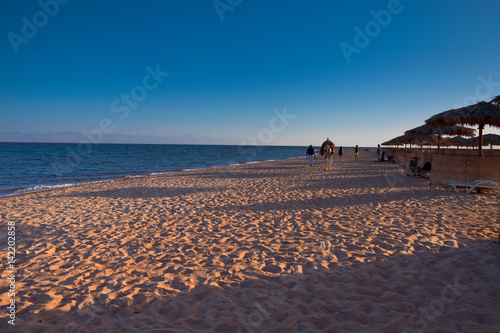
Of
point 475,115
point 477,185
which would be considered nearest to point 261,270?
point 477,185

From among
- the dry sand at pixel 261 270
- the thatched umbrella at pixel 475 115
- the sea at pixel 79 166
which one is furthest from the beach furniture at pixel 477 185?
the sea at pixel 79 166

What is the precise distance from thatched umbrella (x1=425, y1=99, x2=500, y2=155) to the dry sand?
3.92 meters

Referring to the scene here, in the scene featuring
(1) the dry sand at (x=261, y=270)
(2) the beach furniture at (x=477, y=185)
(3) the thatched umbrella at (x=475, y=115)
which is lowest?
(1) the dry sand at (x=261, y=270)

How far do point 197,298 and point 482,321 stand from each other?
274 centimetres

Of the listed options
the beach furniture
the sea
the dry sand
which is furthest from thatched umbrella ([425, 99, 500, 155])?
the sea

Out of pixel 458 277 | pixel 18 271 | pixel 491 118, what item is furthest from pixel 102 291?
pixel 491 118

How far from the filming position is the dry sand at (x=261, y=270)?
96.3 inches

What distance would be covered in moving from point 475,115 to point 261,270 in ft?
33.5

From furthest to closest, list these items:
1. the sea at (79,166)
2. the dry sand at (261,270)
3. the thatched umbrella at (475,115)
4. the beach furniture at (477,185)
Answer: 1. the sea at (79,166)
2. the thatched umbrella at (475,115)
3. the beach furniture at (477,185)
4. the dry sand at (261,270)

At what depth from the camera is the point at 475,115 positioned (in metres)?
9.06

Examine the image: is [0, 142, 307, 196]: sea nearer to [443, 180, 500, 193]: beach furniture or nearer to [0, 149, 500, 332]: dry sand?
[0, 149, 500, 332]: dry sand

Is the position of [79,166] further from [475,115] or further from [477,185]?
[475,115]

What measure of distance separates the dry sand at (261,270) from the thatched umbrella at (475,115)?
12.9 ft

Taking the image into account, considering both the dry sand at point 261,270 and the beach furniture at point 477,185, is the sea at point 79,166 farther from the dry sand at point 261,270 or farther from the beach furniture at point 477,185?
the beach furniture at point 477,185
